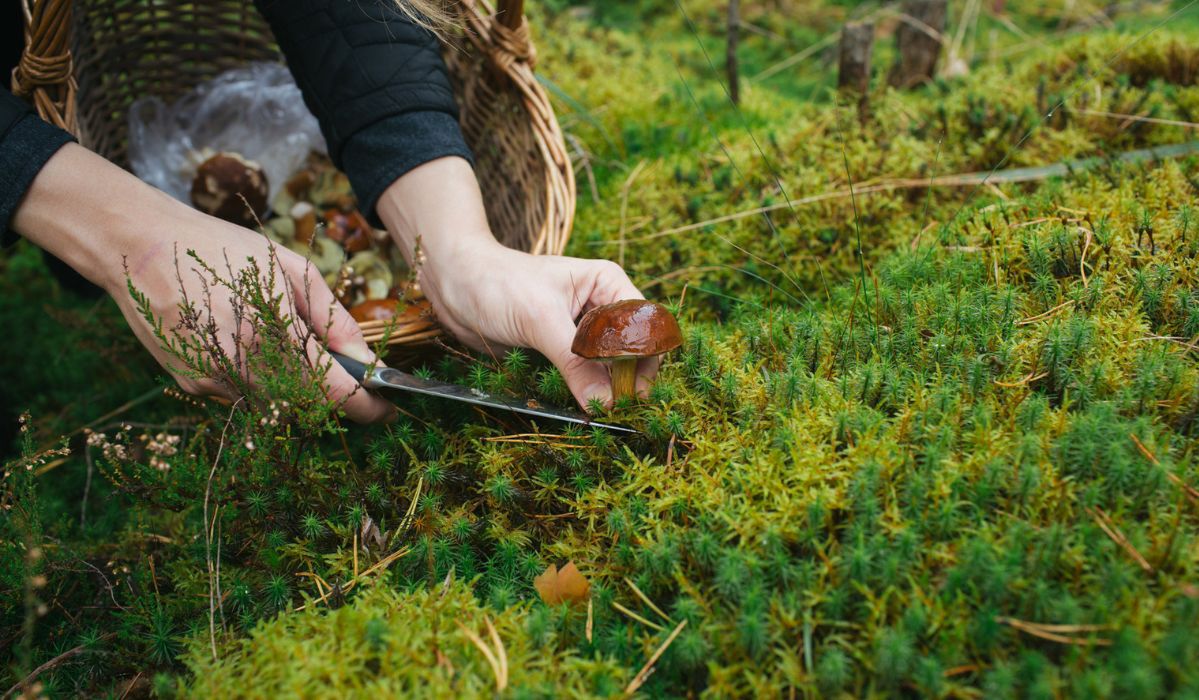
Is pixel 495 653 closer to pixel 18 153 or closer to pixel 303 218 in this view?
pixel 18 153

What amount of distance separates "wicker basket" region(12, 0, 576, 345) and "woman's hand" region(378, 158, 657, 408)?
168mm

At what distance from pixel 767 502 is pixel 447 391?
90cm

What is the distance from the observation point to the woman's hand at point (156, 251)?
2.00m

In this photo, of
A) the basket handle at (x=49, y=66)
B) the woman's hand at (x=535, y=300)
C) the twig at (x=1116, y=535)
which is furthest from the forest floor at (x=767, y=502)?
the basket handle at (x=49, y=66)

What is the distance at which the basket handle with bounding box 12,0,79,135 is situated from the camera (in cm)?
233

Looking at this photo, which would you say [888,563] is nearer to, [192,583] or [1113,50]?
[192,583]

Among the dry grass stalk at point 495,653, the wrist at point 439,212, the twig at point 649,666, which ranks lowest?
the twig at point 649,666

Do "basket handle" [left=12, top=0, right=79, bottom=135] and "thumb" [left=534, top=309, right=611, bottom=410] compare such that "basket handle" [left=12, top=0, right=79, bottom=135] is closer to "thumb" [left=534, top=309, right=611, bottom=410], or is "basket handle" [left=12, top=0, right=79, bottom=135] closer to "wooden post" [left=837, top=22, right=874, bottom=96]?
"thumb" [left=534, top=309, right=611, bottom=410]

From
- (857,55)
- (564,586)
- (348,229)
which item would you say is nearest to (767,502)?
(564,586)

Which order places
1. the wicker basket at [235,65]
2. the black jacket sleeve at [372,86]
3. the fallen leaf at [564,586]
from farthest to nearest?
the black jacket sleeve at [372,86], the wicker basket at [235,65], the fallen leaf at [564,586]

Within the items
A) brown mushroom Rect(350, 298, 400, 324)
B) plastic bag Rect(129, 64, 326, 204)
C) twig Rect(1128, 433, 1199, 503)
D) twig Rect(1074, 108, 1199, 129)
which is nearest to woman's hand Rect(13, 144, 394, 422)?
brown mushroom Rect(350, 298, 400, 324)

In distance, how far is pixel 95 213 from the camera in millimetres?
2055

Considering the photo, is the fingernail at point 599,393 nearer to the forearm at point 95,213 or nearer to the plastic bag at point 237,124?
the forearm at point 95,213

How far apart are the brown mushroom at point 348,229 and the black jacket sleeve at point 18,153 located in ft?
4.18
